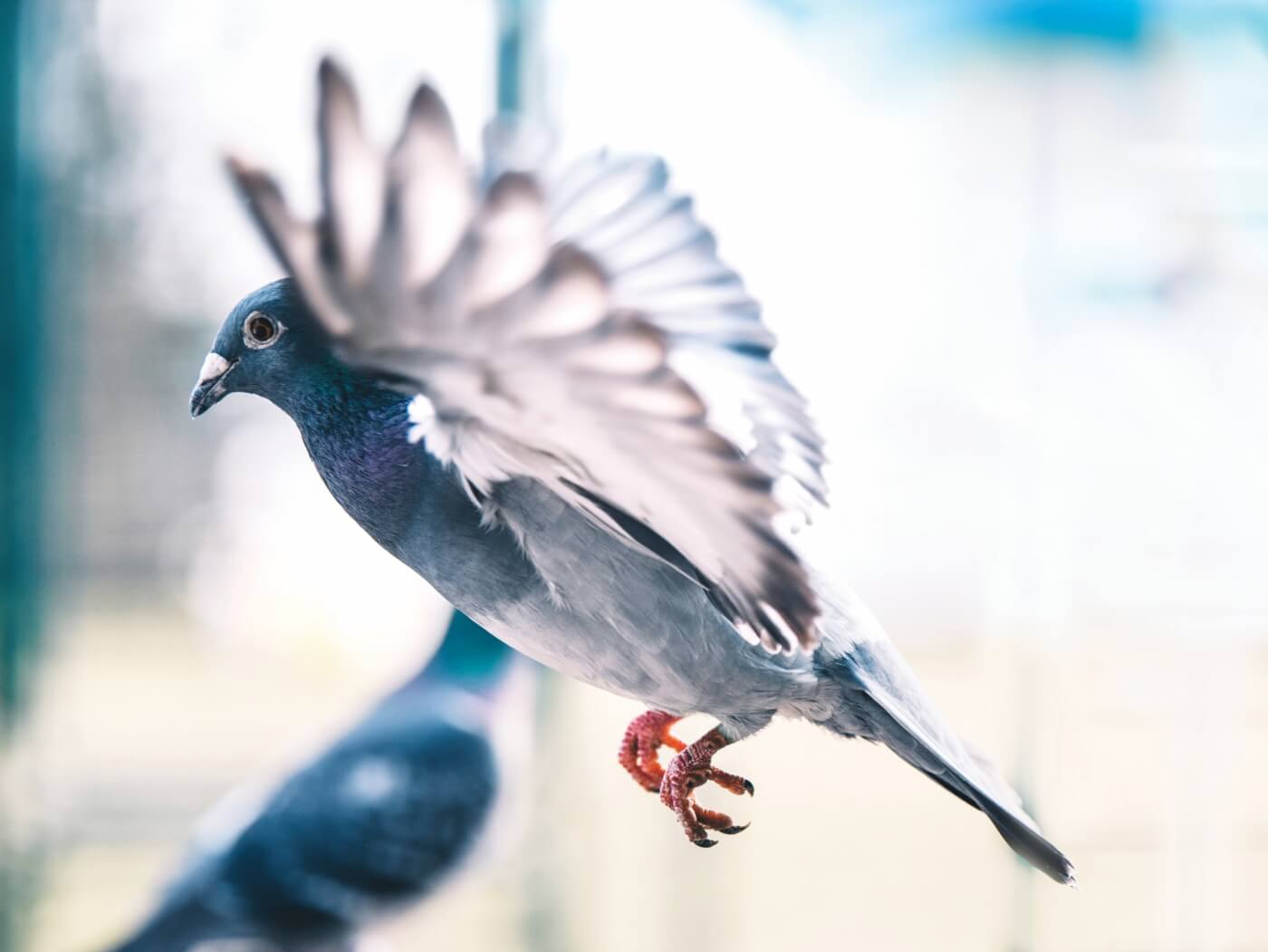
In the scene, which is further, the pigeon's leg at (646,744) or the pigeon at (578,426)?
the pigeon's leg at (646,744)

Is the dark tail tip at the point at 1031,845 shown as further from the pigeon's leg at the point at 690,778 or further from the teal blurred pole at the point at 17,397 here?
the teal blurred pole at the point at 17,397

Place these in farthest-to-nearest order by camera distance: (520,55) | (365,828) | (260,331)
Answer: (520,55), (365,828), (260,331)

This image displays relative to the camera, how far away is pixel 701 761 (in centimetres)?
52

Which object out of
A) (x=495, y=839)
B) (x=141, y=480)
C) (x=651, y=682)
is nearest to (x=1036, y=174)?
(x=495, y=839)

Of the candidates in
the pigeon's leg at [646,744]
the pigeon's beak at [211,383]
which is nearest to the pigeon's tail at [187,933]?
the pigeon's leg at [646,744]

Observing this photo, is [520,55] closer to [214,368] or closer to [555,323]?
[214,368]

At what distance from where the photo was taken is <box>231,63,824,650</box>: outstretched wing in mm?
307

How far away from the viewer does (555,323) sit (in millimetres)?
346

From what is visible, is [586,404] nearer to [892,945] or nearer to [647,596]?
[647,596]

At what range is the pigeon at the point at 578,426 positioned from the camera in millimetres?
317

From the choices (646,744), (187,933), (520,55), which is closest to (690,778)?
(646,744)

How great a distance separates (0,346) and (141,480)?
0.29 meters

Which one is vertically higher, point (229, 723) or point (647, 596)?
point (647, 596)

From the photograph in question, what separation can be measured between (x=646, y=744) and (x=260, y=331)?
0.83ft
